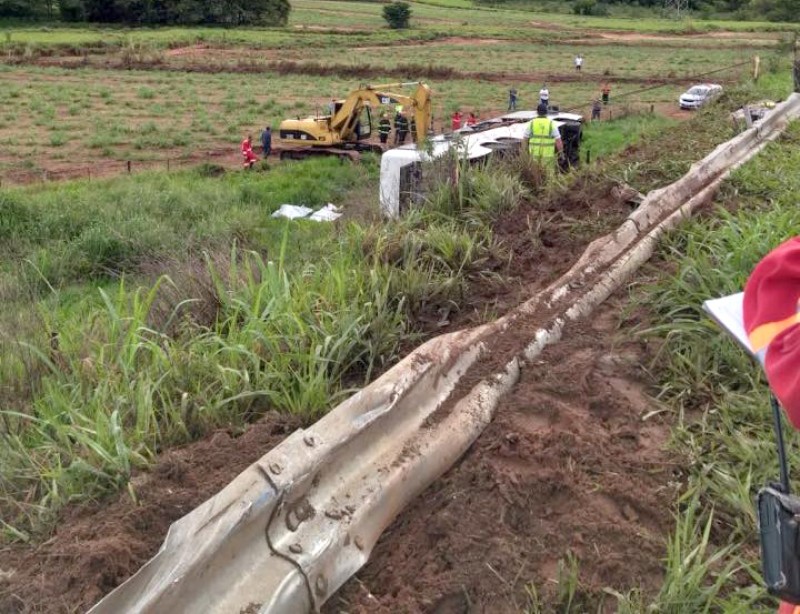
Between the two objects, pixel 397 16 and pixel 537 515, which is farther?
pixel 397 16

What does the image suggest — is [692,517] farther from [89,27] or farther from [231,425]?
[89,27]

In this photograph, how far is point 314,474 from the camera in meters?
2.85

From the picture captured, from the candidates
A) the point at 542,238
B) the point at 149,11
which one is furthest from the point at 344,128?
the point at 149,11

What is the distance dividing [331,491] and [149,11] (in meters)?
73.6

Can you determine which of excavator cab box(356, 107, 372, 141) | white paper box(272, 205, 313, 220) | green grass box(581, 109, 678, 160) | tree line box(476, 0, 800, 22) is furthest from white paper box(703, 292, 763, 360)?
tree line box(476, 0, 800, 22)

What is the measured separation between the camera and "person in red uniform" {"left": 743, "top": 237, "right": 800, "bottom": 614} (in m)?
1.85

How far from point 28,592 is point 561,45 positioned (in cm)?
7012

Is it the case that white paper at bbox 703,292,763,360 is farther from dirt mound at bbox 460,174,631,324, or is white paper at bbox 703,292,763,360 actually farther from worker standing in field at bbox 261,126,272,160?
worker standing in field at bbox 261,126,272,160

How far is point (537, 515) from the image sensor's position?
3.02 m

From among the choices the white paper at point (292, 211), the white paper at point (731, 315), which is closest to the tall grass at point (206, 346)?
the white paper at point (731, 315)

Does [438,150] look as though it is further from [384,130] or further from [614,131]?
[614,131]

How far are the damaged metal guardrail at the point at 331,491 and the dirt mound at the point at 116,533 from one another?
210 mm

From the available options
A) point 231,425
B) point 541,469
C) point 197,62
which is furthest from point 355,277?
point 197,62

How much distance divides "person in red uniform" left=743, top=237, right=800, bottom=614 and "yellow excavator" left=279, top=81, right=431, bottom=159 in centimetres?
2030
